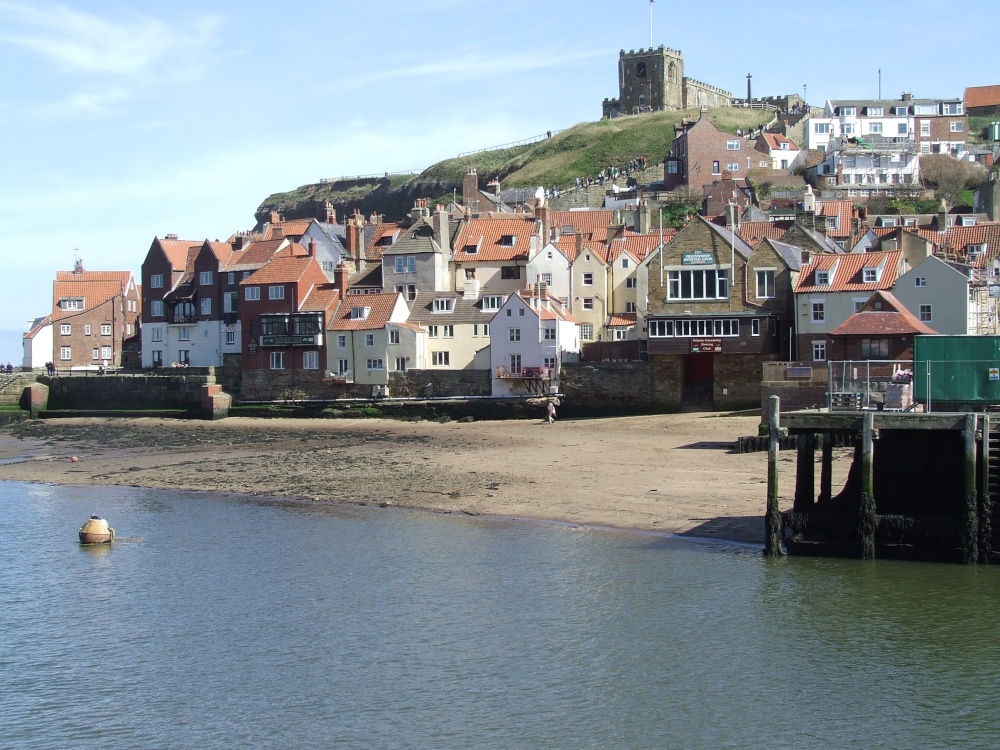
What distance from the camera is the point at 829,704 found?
66.3ft

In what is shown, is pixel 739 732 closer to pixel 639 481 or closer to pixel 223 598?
pixel 223 598

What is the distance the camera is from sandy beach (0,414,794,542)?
35.8 m

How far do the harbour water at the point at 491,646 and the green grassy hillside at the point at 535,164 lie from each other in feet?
326

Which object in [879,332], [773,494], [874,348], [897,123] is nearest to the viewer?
[773,494]

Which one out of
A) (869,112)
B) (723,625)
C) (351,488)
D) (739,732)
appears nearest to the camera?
(739,732)

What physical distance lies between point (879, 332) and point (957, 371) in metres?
22.8

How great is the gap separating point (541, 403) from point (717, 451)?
17494mm

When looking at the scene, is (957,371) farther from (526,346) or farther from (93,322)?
(93,322)

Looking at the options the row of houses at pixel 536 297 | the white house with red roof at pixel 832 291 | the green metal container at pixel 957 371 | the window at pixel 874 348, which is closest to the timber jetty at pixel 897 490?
the green metal container at pixel 957 371

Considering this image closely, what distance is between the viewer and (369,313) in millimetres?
70750

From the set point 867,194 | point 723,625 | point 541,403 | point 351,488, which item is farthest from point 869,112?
point 723,625

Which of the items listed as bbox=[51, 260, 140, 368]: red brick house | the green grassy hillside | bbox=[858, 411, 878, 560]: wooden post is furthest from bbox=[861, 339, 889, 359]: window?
the green grassy hillside

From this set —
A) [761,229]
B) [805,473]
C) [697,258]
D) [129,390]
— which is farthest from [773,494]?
[129,390]

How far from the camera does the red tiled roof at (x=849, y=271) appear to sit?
188 ft
